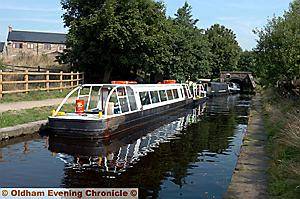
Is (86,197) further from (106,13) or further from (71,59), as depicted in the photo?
(71,59)

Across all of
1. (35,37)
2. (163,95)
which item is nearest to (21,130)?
(163,95)

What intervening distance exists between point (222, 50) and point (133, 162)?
2761 inches

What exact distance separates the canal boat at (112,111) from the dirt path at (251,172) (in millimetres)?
4677

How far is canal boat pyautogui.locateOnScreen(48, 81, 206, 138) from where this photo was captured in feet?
47.4

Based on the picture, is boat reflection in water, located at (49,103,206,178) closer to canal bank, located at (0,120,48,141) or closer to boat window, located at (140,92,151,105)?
canal bank, located at (0,120,48,141)

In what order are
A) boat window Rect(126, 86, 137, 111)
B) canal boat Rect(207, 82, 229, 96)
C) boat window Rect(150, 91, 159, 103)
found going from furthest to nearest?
canal boat Rect(207, 82, 229, 96), boat window Rect(150, 91, 159, 103), boat window Rect(126, 86, 137, 111)

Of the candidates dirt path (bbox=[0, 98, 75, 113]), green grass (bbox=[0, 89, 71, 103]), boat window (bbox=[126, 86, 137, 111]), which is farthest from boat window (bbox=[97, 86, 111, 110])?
green grass (bbox=[0, 89, 71, 103])

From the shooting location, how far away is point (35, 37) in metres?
92.4

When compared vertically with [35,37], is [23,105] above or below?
below

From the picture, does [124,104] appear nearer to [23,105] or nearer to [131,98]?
→ [131,98]

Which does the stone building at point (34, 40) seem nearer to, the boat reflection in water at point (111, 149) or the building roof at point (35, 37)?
the building roof at point (35, 37)

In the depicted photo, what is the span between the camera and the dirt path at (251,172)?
7.79 meters

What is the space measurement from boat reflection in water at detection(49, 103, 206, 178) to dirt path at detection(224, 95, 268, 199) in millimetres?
2832

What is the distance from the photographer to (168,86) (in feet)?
88.7
